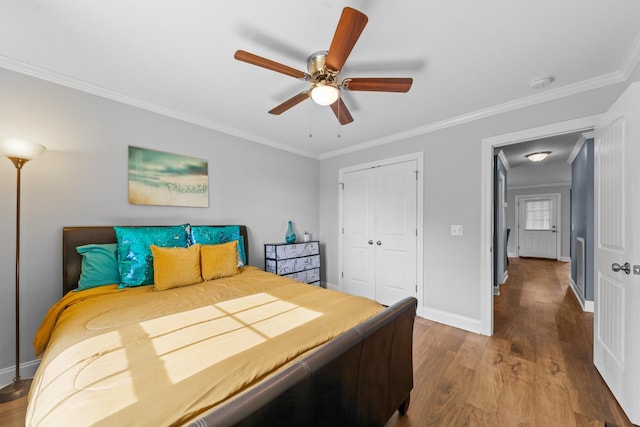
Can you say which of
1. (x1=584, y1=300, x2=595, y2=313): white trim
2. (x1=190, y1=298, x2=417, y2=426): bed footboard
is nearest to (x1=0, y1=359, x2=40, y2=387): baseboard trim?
(x1=190, y1=298, x2=417, y2=426): bed footboard

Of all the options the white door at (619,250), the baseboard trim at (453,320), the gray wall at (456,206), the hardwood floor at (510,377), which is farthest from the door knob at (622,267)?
the baseboard trim at (453,320)

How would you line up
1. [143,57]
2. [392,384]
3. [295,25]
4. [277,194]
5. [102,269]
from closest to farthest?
[392,384], [295,25], [143,57], [102,269], [277,194]

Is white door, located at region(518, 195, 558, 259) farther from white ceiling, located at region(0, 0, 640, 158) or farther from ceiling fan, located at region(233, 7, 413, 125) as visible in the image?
ceiling fan, located at region(233, 7, 413, 125)

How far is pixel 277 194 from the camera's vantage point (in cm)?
386

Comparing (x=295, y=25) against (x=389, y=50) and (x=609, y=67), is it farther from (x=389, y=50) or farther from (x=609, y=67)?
(x=609, y=67)

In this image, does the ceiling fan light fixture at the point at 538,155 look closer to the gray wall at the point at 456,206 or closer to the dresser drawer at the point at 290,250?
the gray wall at the point at 456,206

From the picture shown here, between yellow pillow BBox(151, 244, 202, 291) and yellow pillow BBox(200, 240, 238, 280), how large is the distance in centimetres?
8

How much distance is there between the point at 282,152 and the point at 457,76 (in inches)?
101

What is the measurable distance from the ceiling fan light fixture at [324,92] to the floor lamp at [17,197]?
2.05 metres

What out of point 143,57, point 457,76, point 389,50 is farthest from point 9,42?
point 457,76

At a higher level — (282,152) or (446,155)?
(282,152)

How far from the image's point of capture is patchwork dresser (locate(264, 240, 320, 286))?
3434mm

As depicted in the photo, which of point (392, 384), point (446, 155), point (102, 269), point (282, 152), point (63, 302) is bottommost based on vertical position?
point (392, 384)

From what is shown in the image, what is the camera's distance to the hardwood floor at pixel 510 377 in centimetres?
157
